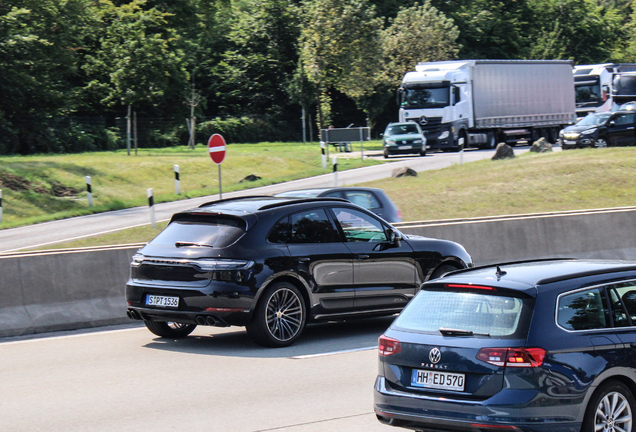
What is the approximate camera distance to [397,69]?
5838 cm

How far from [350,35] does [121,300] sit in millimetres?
38551

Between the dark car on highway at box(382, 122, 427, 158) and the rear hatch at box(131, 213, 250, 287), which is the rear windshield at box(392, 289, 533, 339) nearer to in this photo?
the rear hatch at box(131, 213, 250, 287)

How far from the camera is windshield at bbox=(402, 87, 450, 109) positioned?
138 feet

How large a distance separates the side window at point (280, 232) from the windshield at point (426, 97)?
33.3 metres

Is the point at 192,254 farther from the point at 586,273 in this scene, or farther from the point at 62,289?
the point at 586,273

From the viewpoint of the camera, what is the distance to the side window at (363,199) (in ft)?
48.4

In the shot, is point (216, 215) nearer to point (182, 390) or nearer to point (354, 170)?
point (182, 390)

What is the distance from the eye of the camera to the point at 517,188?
89.5 ft

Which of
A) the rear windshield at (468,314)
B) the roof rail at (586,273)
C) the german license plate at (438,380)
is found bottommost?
the german license plate at (438,380)

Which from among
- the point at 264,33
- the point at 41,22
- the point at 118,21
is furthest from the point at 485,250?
the point at 264,33

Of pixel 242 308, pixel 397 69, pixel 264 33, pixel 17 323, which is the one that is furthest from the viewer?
pixel 264 33

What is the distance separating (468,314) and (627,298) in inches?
44.0

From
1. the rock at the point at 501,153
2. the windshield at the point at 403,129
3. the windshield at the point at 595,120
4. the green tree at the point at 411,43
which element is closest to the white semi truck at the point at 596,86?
the green tree at the point at 411,43

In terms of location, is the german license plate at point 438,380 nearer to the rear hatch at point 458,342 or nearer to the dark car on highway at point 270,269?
the rear hatch at point 458,342
